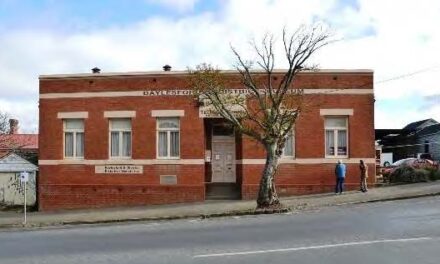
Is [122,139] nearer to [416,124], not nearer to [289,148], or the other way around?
[289,148]

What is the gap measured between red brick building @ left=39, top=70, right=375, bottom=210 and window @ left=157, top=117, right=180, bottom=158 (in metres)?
0.05

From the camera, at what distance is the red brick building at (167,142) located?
102 ft

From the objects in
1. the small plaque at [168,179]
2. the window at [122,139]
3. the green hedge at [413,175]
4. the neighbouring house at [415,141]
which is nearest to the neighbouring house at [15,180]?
the window at [122,139]

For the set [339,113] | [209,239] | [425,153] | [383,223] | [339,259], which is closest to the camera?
[339,259]

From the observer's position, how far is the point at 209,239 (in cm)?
1498

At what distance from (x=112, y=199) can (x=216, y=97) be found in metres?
9.02

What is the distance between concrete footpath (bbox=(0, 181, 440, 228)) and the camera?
81.4 feet

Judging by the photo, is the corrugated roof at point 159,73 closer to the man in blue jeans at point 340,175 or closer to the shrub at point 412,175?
→ the man in blue jeans at point 340,175

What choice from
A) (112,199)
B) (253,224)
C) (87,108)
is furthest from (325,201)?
(87,108)

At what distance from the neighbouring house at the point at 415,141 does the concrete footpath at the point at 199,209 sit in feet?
79.0

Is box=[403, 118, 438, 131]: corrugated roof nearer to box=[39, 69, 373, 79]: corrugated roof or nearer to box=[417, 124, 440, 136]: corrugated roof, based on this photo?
box=[417, 124, 440, 136]: corrugated roof

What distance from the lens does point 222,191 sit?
3206 cm

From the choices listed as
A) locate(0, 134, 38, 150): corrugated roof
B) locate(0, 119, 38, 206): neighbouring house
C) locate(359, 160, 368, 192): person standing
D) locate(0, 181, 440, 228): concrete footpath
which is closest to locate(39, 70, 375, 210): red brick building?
locate(359, 160, 368, 192): person standing

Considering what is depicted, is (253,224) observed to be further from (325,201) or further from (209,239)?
(325,201)
